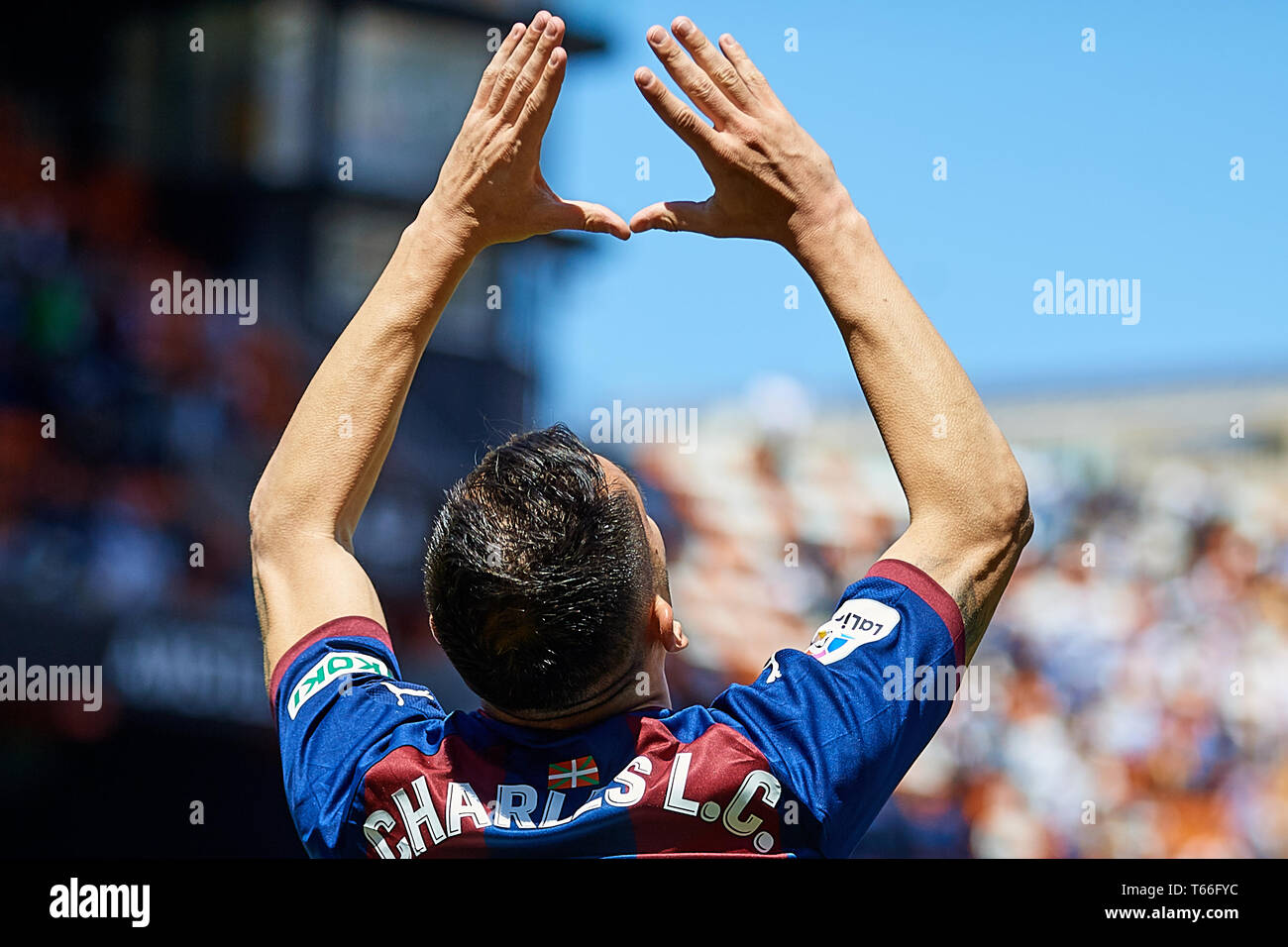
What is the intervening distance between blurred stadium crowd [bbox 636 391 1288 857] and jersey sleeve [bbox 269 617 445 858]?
18.4 feet

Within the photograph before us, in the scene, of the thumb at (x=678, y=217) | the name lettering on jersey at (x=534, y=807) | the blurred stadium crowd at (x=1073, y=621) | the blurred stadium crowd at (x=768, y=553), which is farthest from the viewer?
the blurred stadium crowd at (x=1073, y=621)

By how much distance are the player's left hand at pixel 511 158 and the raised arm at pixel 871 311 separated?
0.13 meters

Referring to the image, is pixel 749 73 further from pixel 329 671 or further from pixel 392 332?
pixel 329 671

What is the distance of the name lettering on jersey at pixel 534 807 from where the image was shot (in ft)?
3.67

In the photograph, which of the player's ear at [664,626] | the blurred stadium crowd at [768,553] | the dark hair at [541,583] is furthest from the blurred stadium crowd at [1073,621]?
the dark hair at [541,583]

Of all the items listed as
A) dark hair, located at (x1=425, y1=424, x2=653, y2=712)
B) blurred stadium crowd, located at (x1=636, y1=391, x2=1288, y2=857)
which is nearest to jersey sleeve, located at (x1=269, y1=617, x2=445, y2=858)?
dark hair, located at (x1=425, y1=424, x2=653, y2=712)

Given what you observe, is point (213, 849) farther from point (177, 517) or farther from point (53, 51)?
point (53, 51)

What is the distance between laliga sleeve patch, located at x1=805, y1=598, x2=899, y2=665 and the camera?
1.19 m

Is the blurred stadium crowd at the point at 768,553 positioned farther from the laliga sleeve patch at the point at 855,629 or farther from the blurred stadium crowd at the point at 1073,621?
the laliga sleeve patch at the point at 855,629

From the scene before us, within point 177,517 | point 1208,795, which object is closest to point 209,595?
point 177,517

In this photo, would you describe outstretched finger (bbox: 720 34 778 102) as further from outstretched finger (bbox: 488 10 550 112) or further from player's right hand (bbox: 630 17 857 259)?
outstretched finger (bbox: 488 10 550 112)

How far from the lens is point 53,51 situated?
5.97 meters

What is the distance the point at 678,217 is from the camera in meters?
1.40

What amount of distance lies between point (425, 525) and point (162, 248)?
6.14ft
